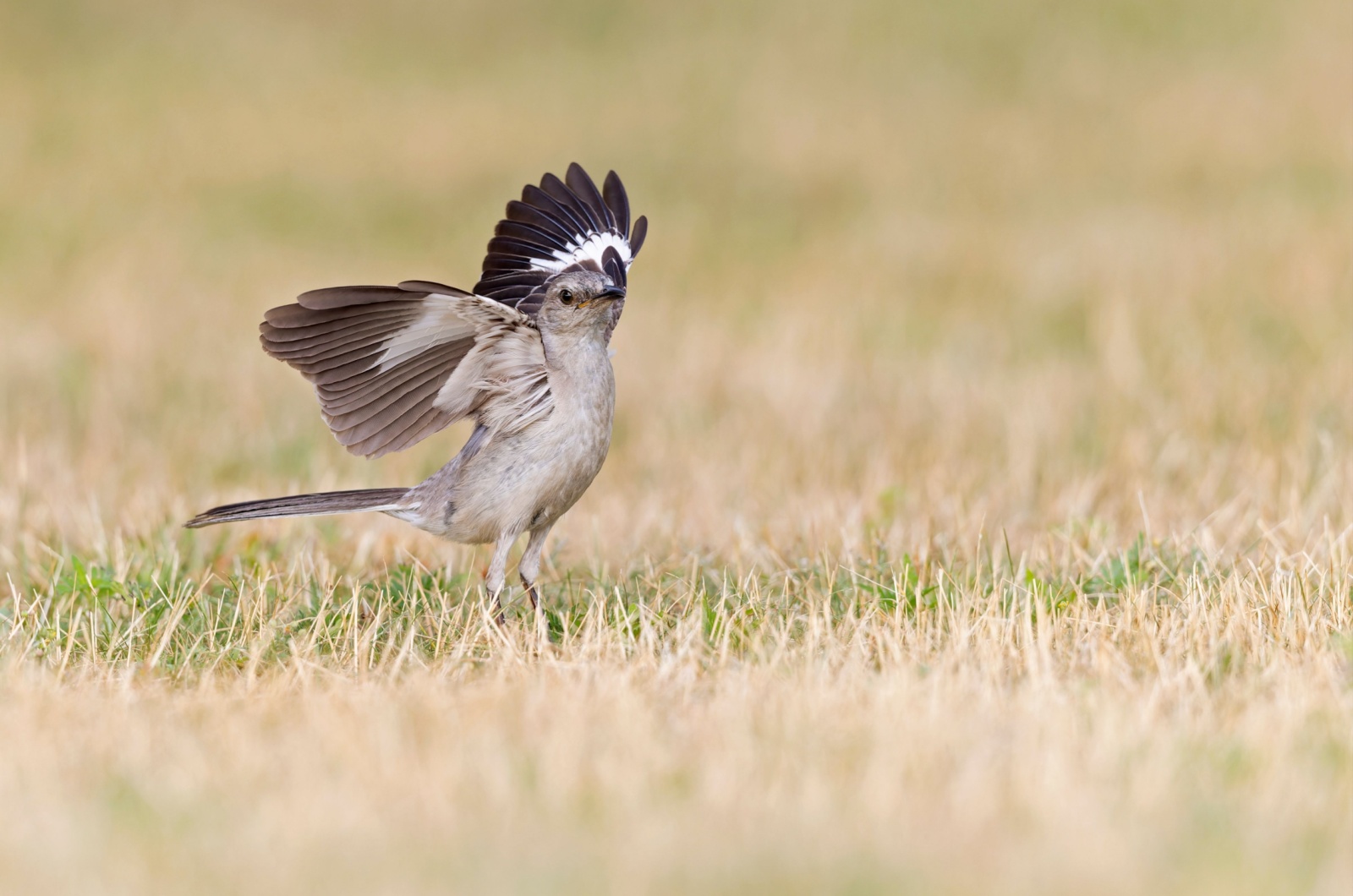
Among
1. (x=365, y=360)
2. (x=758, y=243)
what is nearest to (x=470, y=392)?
(x=365, y=360)

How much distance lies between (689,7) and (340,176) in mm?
7364

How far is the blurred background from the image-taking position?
830 cm

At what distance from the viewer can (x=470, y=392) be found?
5469mm

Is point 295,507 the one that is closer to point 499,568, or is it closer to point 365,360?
point 365,360

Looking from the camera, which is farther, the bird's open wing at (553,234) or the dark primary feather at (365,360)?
the bird's open wing at (553,234)

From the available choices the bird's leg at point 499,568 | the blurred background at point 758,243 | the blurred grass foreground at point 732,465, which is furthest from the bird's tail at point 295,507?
the blurred background at point 758,243

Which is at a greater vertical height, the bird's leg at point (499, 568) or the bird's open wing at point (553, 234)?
the bird's open wing at point (553, 234)

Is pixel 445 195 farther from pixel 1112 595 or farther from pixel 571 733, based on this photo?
pixel 571 733

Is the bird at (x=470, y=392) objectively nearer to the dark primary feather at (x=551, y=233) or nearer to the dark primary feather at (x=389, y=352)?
the dark primary feather at (x=389, y=352)

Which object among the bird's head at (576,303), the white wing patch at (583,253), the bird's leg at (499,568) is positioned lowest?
the bird's leg at (499,568)

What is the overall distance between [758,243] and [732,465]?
23.1ft

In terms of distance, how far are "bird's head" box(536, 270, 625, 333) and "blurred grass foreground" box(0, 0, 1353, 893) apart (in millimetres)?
964

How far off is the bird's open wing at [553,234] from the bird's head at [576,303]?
1052mm

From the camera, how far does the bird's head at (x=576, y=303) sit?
5227 mm
